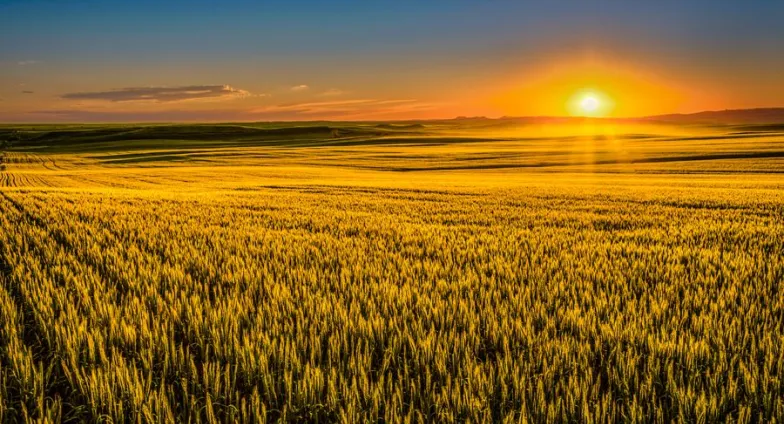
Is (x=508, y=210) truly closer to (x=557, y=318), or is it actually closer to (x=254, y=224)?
(x=254, y=224)

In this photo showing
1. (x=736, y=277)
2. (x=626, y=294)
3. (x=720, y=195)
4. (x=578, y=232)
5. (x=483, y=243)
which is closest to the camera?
(x=626, y=294)

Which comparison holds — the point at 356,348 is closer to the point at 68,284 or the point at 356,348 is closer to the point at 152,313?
Result: the point at 152,313

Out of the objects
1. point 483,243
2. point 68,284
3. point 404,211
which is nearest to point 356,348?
point 68,284

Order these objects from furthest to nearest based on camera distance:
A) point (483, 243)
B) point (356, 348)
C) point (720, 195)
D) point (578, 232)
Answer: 1. point (720, 195)
2. point (578, 232)
3. point (483, 243)
4. point (356, 348)

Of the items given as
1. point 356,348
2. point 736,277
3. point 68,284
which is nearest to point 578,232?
point 736,277

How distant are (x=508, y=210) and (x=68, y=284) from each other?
1292 cm

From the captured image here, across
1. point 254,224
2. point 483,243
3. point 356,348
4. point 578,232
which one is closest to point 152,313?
point 356,348

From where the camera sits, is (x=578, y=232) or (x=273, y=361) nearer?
(x=273, y=361)

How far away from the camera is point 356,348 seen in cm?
381

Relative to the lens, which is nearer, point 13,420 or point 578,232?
point 13,420

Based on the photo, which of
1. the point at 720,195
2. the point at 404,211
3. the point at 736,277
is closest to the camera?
the point at 736,277

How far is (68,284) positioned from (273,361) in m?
3.50

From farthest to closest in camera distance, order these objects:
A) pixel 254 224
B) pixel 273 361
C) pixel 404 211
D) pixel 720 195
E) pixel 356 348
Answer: pixel 720 195 < pixel 404 211 < pixel 254 224 < pixel 356 348 < pixel 273 361

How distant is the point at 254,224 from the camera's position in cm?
1208
